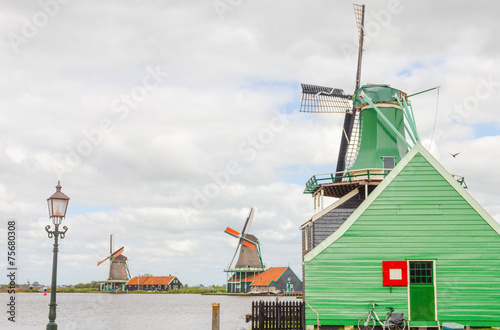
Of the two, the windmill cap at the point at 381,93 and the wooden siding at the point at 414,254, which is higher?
the windmill cap at the point at 381,93

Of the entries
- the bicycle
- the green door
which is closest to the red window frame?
the green door

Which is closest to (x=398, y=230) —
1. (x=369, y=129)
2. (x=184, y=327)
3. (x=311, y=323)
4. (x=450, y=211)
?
(x=450, y=211)

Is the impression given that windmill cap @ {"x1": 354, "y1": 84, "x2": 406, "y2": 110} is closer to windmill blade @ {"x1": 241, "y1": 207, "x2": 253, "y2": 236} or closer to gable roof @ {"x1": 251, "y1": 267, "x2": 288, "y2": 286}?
windmill blade @ {"x1": 241, "y1": 207, "x2": 253, "y2": 236}

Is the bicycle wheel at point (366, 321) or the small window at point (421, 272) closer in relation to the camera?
the bicycle wheel at point (366, 321)

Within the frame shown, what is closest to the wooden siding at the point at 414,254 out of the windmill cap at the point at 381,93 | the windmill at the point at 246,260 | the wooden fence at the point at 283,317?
the wooden fence at the point at 283,317

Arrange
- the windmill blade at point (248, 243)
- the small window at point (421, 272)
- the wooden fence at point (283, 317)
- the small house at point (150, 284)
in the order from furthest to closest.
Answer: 1. the small house at point (150, 284)
2. the windmill blade at point (248, 243)
3. the wooden fence at point (283, 317)
4. the small window at point (421, 272)

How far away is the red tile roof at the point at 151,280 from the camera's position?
147762mm

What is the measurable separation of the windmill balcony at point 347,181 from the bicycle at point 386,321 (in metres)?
9.93

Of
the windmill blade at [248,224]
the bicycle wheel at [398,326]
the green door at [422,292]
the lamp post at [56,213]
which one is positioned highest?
the windmill blade at [248,224]

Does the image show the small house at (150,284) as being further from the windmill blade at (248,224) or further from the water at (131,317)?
the water at (131,317)

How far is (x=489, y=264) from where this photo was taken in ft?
64.7

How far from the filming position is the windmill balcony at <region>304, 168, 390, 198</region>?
1139 inches

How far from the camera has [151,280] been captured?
487 feet

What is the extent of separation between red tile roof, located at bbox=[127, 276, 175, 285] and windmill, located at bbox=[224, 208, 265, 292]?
4209 cm
